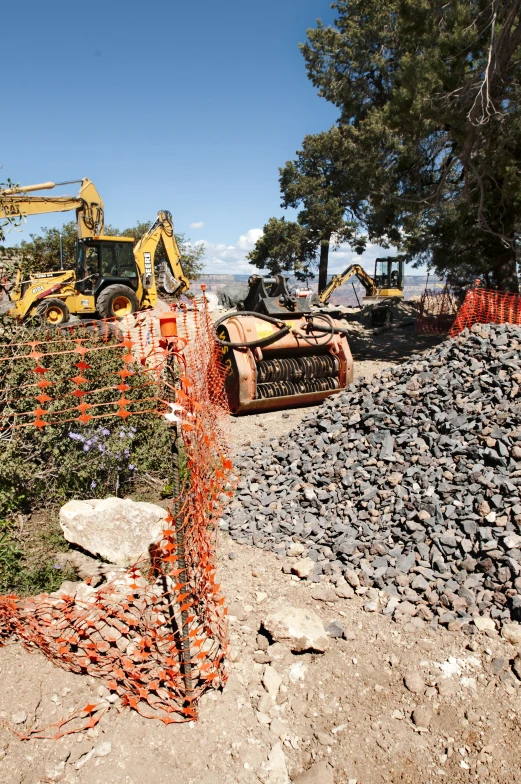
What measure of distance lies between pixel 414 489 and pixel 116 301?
1022 centimetres

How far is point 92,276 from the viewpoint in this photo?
1214 centimetres

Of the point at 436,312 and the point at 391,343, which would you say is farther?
the point at 436,312

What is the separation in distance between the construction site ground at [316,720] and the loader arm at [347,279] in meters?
15.3

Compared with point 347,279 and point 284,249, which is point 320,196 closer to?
point 284,249

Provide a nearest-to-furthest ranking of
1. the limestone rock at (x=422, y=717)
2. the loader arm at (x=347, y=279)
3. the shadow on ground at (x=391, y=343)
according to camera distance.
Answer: the limestone rock at (x=422, y=717) → the shadow on ground at (x=391, y=343) → the loader arm at (x=347, y=279)

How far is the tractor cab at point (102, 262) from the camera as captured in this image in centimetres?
1263

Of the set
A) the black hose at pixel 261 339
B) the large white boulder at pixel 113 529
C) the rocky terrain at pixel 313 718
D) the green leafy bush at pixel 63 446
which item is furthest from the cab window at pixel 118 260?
the rocky terrain at pixel 313 718

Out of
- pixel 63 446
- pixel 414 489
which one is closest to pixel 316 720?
pixel 414 489

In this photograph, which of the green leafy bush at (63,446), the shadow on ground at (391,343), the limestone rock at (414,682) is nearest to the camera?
the limestone rock at (414,682)

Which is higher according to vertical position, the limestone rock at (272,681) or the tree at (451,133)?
the tree at (451,133)

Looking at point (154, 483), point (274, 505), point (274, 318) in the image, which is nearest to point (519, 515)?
point (274, 505)

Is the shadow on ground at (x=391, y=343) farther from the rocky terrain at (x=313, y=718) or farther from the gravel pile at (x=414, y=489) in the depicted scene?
the rocky terrain at (x=313, y=718)

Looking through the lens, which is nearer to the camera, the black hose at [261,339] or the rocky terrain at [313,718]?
the rocky terrain at [313,718]

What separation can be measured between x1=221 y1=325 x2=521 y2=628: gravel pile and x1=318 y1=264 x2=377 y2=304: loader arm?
1220 cm
